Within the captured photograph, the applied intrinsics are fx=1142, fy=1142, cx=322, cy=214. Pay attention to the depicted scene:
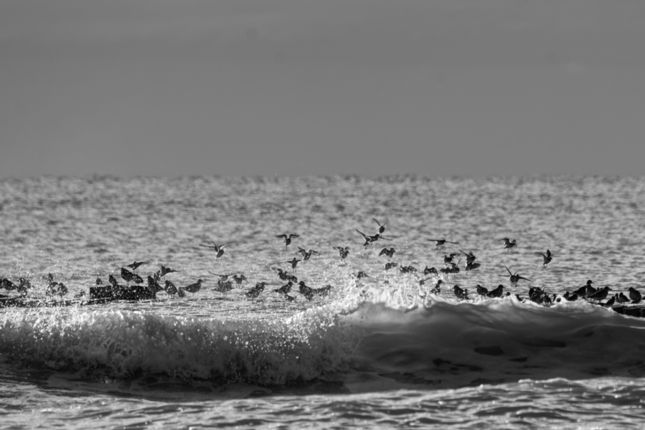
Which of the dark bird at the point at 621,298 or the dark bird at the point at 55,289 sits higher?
the dark bird at the point at 55,289

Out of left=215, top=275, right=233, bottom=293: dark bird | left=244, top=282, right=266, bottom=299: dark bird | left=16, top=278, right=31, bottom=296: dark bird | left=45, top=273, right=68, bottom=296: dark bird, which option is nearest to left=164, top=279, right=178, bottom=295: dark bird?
left=215, top=275, right=233, bottom=293: dark bird

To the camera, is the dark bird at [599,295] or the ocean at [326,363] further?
the dark bird at [599,295]

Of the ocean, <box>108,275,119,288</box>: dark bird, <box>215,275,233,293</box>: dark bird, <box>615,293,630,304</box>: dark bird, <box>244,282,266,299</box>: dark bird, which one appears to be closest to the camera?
the ocean

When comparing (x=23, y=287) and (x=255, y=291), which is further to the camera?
(x=23, y=287)

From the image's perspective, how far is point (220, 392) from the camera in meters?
17.8

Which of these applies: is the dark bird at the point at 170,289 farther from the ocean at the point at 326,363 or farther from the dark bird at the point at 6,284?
the dark bird at the point at 6,284

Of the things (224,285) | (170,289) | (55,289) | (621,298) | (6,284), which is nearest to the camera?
(621,298)

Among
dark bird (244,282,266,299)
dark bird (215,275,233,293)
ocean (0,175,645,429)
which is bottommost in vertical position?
ocean (0,175,645,429)

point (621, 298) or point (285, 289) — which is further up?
point (285, 289)

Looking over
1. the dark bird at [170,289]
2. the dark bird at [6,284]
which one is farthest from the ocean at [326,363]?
the dark bird at [6,284]

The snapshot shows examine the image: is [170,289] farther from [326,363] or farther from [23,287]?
[326,363]

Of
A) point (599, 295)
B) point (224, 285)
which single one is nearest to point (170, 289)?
point (224, 285)

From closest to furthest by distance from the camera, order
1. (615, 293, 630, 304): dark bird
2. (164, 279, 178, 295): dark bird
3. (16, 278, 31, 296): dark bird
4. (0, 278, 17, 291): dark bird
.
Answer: (615, 293, 630, 304): dark bird
(0, 278, 17, 291): dark bird
(164, 279, 178, 295): dark bird
(16, 278, 31, 296): dark bird

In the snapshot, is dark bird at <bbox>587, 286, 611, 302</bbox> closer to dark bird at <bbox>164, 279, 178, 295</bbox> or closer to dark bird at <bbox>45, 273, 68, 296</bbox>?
dark bird at <bbox>164, 279, 178, 295</bbox>
